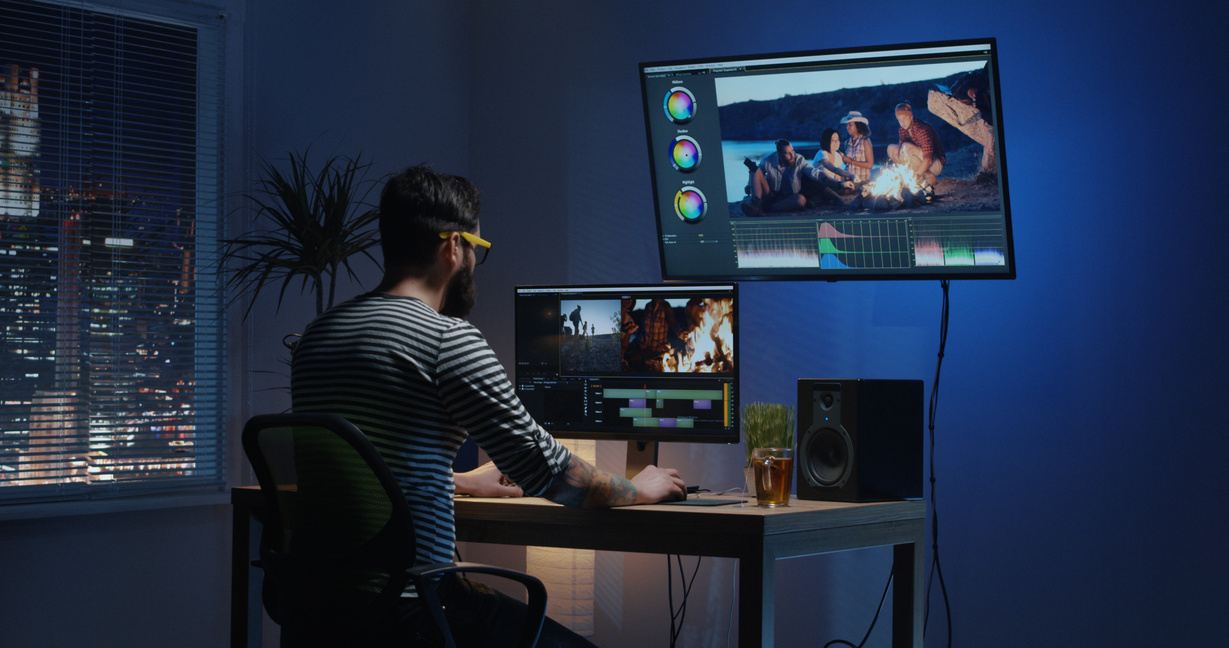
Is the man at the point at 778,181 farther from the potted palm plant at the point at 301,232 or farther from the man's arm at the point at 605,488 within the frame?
the potted palm plant at the point at 301,232

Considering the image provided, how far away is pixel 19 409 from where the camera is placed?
116 inches

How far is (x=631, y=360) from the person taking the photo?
273cm

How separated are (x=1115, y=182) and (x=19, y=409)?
10.5 feet

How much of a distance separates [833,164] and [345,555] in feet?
5.88

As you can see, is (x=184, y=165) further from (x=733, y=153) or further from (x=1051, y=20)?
(x=1051, y=20)

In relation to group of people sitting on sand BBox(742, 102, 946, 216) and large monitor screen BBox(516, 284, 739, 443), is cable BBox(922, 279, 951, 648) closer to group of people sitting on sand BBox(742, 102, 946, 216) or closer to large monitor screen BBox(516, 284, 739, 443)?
group of people sitting on sand BBox(742, 102, 946, 216)

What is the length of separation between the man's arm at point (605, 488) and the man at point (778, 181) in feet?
3.09

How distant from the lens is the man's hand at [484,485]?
2406 mm

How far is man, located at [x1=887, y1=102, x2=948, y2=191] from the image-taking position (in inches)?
Result: 104

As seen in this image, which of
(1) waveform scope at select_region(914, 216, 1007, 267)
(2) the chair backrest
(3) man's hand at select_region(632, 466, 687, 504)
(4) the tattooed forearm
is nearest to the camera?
(2) the chair backrest

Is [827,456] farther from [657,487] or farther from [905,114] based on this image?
[905,114]

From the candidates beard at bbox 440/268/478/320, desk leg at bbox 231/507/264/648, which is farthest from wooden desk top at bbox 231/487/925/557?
desk leg at bbox 231/507/264/648

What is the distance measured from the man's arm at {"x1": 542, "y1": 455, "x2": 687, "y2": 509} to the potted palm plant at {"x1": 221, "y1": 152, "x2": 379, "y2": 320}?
1.29 metres

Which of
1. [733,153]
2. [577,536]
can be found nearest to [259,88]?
[733,153]
